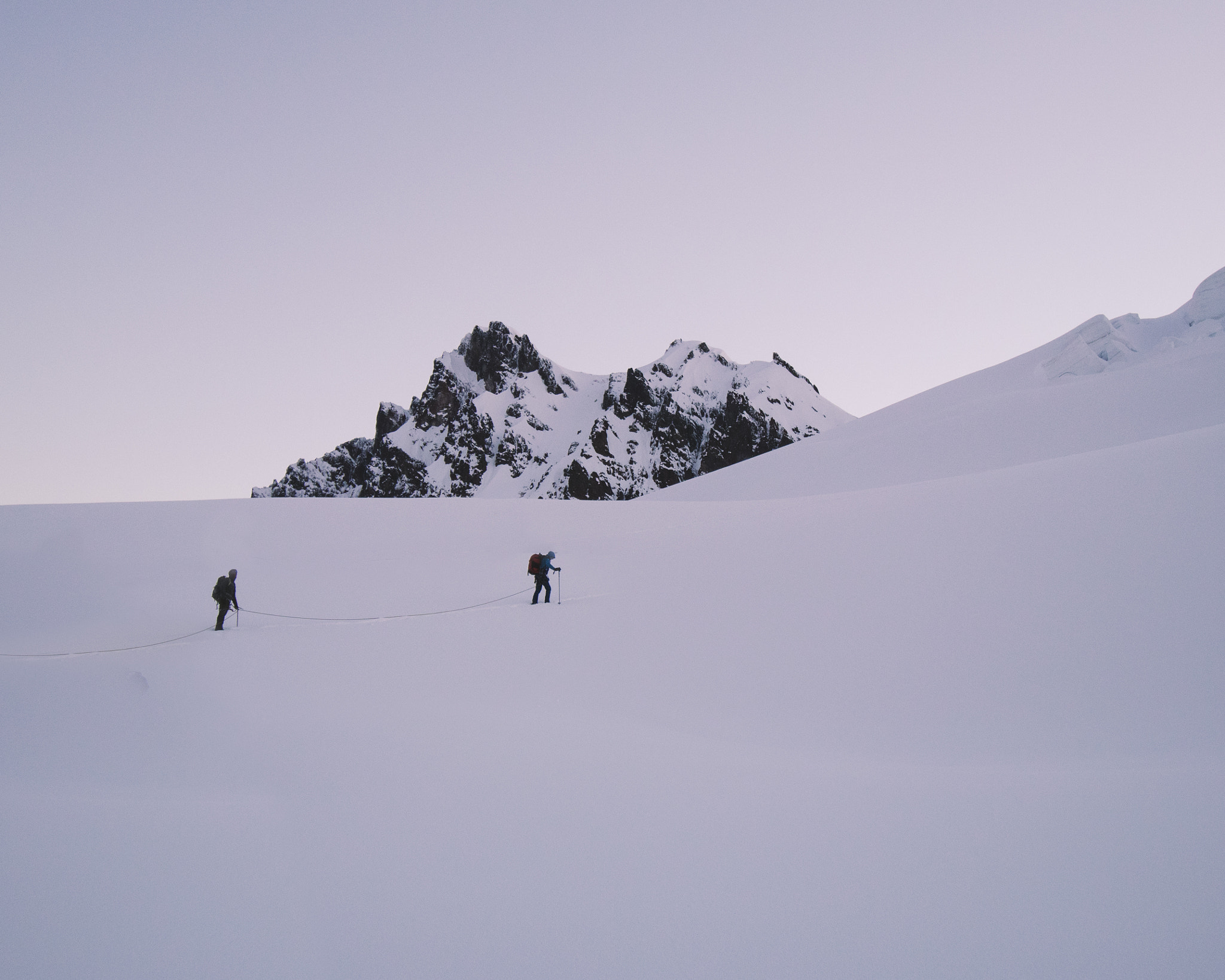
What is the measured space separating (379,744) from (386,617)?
507cm

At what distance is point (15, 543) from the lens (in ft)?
43.9

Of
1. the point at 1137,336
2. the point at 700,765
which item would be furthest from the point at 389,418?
the point at 700,765

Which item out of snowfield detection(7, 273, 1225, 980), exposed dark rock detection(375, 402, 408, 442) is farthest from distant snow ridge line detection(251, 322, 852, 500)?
snowfield detection(7, 273, 1225, 980)

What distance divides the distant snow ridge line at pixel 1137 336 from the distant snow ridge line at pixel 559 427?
81.4 metres

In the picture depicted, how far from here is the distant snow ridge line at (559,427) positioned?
116562 millimetres

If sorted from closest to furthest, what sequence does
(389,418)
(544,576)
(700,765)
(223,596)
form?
1. (700,765)
2. (223,596)
3. (544,576)
4. (389,418)

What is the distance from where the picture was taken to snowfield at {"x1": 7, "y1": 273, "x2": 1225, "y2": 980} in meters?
3.20

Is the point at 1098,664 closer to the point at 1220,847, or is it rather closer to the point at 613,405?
the point at 1220,847

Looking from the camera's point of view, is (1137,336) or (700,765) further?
(1137,336)

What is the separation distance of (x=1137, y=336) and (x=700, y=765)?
106 feet

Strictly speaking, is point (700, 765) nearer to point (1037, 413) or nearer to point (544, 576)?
point (544, 576)

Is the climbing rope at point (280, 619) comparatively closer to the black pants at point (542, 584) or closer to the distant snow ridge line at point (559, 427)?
the black pants at point (542, 584)

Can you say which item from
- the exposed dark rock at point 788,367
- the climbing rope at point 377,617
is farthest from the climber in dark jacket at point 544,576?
the exposed dark rock at point 788,367

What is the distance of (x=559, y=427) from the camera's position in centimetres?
13200
